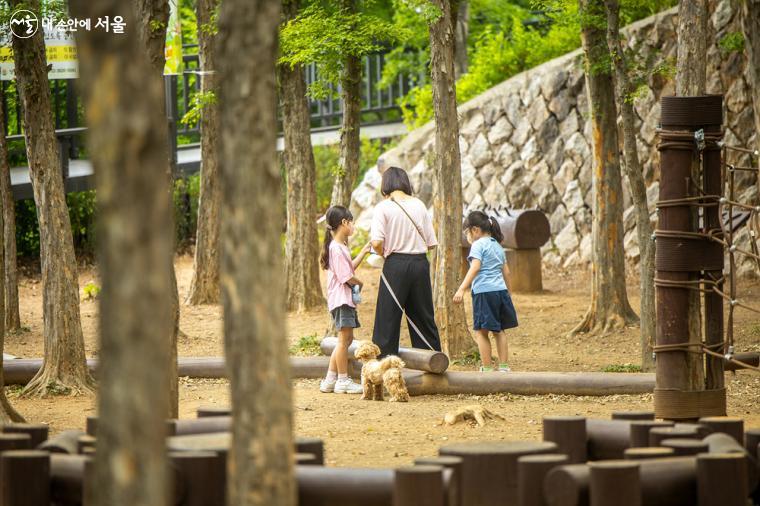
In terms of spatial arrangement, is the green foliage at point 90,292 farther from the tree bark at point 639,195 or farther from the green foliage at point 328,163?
the tree bark at point 639,195

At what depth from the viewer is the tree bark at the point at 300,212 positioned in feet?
51.2

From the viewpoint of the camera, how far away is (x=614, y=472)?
166 inches

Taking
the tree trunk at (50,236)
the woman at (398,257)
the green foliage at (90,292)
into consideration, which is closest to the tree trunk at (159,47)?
the tree trunk at (50,236)

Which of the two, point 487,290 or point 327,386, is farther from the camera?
point 487,290

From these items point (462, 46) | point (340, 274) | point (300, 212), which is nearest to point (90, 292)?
point (300, 212)

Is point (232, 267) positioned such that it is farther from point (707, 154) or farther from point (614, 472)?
point (707, 154)

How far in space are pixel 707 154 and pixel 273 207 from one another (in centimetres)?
420

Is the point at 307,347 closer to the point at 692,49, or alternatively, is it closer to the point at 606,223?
the point at 606,223

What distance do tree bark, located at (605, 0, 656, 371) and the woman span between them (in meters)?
2.29

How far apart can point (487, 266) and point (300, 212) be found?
5.84m

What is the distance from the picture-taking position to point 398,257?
9.86 meters

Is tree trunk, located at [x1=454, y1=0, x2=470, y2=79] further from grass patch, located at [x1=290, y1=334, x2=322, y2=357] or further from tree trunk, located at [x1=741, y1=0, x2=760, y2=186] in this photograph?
tree trunk, located at [x1=741, y1=0, x2=760, y2=186]

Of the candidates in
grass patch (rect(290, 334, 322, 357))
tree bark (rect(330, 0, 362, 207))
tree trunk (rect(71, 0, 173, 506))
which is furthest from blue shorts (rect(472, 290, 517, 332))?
tree trunk (rect(71, 0, 173, 506))

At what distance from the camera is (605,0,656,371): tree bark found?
35.0ft
